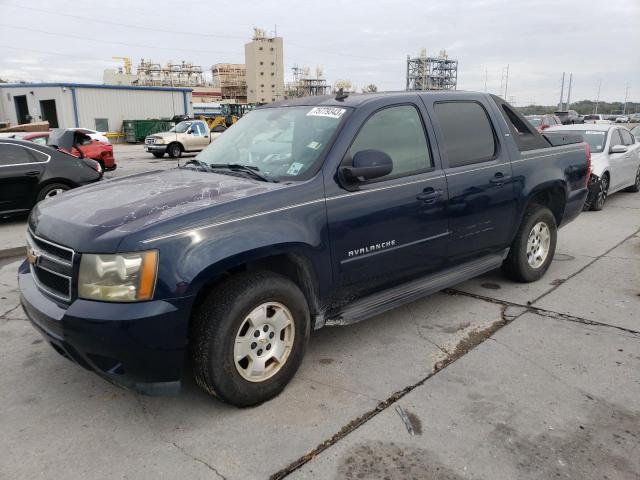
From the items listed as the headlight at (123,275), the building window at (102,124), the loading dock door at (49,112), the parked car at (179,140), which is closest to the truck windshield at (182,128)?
the parked car at (179,140)

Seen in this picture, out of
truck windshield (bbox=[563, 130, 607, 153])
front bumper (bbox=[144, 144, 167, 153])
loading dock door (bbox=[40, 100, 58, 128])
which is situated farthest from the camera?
loading dock door (bbox=[40, 100, 58, 128])

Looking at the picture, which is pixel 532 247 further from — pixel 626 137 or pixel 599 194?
pixel 626 137

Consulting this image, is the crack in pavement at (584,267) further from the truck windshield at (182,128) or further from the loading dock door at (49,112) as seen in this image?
the loading dock door at (49,112)

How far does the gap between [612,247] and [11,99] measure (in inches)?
1833

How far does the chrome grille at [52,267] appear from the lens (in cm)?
275

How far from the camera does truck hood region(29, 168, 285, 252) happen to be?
2.68 meters

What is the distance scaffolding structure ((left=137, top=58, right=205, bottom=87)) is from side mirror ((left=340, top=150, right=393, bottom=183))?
127m

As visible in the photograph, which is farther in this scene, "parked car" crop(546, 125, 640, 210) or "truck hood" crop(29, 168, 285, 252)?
"parked car" crop(546, 125, 640, 210)

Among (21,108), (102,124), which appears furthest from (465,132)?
(21,108)

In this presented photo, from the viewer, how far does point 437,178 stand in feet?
12.8

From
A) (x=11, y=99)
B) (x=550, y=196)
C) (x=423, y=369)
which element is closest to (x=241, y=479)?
(x=423, y=369)

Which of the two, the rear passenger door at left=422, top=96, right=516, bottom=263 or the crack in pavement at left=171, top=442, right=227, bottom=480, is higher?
the rear passenger door at left=422, top=96, right=516, bottom=263

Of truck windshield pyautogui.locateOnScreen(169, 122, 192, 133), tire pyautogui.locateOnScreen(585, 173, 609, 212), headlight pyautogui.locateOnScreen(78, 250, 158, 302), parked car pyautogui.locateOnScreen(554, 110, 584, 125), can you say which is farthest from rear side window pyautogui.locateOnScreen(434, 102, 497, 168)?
parked car pyautogui.locateOnScreen(554, 110, 584, 125)

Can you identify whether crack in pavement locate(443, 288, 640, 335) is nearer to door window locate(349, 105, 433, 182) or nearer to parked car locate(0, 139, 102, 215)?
door window locate(349, 105, 433, 182)
